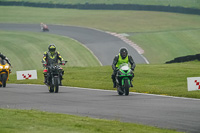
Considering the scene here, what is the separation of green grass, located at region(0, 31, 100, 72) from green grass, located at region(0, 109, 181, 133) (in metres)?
33.9

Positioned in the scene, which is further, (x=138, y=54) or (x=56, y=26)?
(x=56, y=26)

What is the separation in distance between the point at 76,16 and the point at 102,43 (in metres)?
22.6

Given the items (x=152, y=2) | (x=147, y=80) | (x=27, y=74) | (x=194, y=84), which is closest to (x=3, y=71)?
(x=27, y=74)

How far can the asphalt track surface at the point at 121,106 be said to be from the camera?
42.1 feet

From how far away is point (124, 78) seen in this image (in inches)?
780

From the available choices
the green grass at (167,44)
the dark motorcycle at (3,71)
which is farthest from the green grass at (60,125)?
the green grass at (167,44)

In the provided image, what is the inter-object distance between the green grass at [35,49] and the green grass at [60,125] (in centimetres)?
3391

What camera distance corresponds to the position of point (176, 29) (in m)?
68.4

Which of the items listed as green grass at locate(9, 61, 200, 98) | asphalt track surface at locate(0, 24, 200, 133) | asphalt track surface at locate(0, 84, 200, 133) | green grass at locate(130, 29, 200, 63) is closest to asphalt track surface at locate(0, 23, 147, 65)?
green grass at locate(130, 29, 200, 63)

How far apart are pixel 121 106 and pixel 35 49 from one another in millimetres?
39446

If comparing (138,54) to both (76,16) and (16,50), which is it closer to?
(16,50)

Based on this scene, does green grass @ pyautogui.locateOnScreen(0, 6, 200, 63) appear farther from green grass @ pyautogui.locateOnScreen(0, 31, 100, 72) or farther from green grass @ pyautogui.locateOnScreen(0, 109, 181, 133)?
green grass @ pyautogui.locateOnScreen(0, 109, 181, 133)

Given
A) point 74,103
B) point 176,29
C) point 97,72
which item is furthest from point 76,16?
point 74,103

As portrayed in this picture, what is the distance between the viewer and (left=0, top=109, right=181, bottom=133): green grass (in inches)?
404
